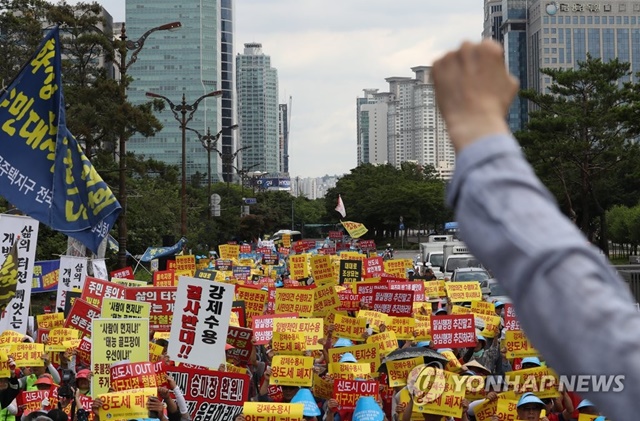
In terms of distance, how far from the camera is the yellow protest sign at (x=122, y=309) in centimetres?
1064

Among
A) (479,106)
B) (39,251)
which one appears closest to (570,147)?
(39,251)

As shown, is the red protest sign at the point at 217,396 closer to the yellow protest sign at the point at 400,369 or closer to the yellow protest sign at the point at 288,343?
the yellow protest sign at the point at 400,369

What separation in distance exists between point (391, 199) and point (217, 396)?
9146cm

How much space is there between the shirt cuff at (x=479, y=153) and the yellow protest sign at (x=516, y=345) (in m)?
9.32

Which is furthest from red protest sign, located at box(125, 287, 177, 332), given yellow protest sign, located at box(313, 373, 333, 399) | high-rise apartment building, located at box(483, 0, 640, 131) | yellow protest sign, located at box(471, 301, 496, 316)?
high-rise apartment building, located at box(483, 0, 640, 131)

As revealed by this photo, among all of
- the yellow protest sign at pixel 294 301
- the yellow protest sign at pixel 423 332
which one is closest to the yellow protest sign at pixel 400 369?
the yellow protest sign at pixel 423 332

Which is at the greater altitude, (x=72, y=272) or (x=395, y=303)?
(x=72, y=272)

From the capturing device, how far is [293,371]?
938cm

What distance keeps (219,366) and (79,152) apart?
292 centimetres

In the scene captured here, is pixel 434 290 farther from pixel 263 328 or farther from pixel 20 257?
pixel 20 257

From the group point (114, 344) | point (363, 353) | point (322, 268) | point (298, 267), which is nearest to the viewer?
point (114, 344)

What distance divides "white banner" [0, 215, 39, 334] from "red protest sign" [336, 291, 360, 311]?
4.90 metres

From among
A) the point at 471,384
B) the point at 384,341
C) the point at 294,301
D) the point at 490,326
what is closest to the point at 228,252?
the point at 294,301

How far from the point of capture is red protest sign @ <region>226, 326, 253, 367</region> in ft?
35.2
